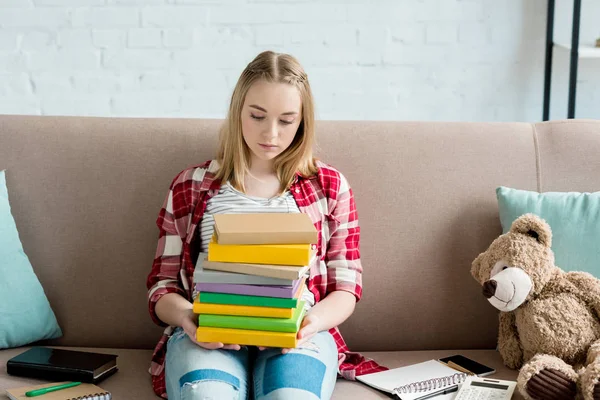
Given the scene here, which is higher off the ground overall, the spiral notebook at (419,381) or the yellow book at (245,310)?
the yellow book at (245,310)

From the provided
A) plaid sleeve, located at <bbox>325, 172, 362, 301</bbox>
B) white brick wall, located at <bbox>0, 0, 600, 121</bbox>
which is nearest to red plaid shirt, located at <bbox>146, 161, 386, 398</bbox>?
plaid sleeve, located at <bbox>325, 172, 362, 301</bbox>

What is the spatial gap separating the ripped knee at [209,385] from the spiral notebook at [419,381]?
0.35m

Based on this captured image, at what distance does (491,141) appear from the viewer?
1980 millimetres

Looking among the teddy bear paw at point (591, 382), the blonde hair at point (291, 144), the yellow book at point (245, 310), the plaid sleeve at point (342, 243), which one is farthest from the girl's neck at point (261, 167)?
the teddy bear paw at point (591, 382)

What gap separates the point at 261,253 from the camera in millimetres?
1481

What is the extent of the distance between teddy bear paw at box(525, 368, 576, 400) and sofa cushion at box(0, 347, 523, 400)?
0.10 m

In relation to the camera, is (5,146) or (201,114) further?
(201,114)

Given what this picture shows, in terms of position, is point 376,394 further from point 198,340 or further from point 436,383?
point 198,340

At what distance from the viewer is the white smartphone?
5.79 feet

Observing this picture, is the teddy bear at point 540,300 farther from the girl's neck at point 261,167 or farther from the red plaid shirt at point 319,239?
the girl's neck at point 261,167

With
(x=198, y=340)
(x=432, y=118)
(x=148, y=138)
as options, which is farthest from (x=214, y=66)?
(x=198, y=340)

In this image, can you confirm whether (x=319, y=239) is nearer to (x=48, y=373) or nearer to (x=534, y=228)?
(x=534, y=228)

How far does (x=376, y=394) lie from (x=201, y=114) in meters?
1.78

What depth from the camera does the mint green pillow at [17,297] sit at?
5.98 feet
